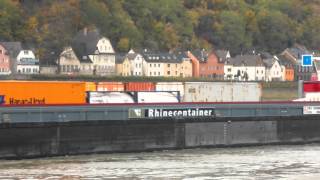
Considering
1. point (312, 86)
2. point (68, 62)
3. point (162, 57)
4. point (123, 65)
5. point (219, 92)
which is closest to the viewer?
point (219, 92)

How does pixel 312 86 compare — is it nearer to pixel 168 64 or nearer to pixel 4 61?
pixel 4 61

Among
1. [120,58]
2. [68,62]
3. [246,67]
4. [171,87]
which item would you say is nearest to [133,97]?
[171,87]

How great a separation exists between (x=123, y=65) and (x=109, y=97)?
9993cm

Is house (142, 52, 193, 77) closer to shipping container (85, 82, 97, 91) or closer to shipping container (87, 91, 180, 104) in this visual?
shipping container (85, 82, 97, 91)

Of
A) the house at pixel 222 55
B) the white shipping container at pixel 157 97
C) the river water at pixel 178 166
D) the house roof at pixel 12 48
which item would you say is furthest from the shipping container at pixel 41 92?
the house at pixel 222 55

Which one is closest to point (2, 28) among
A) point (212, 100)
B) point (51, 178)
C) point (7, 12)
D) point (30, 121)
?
point (7, 12)

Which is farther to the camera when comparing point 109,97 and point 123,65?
point 123,65

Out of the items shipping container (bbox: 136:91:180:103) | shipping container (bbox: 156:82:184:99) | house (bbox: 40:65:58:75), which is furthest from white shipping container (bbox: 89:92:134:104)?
house (bbox: 40:65:58:75)

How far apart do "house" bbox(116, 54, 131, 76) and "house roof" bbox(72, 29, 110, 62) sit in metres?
5.48

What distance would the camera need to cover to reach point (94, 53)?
148 metres

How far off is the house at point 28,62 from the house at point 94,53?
31.9ft

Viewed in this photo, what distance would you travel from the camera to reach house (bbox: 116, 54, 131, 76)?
487 ft

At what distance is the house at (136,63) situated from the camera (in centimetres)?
14700

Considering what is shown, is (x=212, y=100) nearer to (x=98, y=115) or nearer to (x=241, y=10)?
(x=98, y=115)
